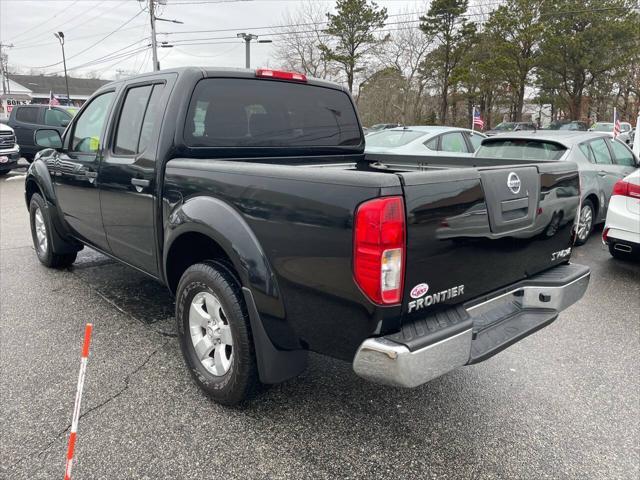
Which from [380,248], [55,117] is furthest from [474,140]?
[55,117]

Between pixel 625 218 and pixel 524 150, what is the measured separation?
1726 mm

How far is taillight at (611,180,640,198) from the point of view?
529 centimetres

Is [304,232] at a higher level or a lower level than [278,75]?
lower

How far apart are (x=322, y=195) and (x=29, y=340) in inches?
113

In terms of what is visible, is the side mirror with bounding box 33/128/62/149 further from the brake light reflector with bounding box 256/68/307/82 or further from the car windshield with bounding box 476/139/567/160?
the car windshield with bounding box 476/139/567/160

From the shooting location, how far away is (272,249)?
235cm

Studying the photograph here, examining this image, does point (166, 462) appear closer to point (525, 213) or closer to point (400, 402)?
point (400, 402)

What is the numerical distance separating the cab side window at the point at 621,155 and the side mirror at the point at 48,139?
753cm

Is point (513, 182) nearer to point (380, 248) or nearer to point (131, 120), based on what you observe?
point (380, 248)

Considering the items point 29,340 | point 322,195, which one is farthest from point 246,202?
point 29,340

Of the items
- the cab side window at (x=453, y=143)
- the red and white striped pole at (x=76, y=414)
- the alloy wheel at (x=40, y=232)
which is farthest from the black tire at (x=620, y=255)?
the alloy wheel at (x=40, y=232)

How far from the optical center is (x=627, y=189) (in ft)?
17.6

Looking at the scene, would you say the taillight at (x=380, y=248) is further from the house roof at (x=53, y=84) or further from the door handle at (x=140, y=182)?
the house roof at (x=53, y=84)

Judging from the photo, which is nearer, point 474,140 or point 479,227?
point 479,227
